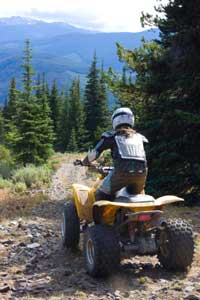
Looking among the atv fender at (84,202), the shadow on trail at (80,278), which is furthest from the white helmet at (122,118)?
the shadow on trail at (80,278)

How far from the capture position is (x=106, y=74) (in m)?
16.7

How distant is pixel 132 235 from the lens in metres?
6.52

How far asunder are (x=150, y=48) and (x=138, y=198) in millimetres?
9683

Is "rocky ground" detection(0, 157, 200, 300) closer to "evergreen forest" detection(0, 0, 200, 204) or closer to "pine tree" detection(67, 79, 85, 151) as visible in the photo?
"evergreen forest" detection(0, 0, 200, 204)

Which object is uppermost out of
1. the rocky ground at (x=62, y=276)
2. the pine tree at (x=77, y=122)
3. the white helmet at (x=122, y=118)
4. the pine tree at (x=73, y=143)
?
the white helmet at (x=122, y=118)

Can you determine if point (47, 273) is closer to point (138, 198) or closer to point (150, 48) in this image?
point (138, 198)

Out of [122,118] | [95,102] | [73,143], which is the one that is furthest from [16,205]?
[73,143]

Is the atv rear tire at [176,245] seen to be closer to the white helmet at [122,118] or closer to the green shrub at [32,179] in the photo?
the white helmet at [122,118]

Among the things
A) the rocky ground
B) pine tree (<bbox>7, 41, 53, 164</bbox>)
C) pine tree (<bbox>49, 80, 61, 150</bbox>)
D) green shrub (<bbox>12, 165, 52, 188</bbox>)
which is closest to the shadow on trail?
the rocky ground

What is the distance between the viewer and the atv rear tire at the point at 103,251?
616cm

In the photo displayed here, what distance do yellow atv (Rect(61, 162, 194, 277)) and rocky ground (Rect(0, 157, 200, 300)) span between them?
0.72ft

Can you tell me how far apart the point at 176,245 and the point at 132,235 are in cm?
56

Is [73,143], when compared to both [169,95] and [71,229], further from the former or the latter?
[71,229]

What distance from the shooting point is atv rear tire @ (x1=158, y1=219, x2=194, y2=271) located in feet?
21.0
